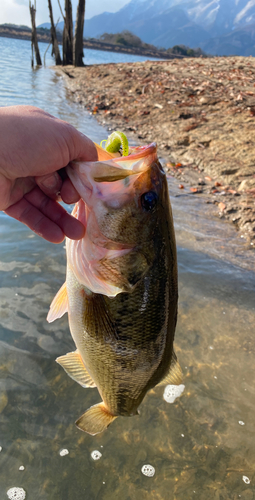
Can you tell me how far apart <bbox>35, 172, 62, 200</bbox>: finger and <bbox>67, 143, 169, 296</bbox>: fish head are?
0.48 feet

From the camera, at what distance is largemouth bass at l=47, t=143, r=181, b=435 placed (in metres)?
1.69

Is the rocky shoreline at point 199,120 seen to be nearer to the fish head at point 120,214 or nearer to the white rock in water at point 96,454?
the white rock in water at point 96,454

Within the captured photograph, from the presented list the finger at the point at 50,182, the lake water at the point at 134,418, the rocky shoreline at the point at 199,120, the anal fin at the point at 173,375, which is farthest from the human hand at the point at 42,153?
the rocky shoreline at the point at 199,120

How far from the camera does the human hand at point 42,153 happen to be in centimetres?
163

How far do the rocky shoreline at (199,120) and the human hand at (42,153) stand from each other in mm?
4397

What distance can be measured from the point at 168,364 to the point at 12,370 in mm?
1710

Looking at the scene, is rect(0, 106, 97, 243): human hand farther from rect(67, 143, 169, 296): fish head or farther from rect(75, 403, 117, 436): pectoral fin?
rect(75, 403, 117, 436): pectoral fin

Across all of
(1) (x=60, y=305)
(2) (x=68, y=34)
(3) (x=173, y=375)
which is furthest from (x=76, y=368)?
(2) (x=68, y=34)

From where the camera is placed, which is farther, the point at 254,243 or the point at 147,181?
the point at 254,243

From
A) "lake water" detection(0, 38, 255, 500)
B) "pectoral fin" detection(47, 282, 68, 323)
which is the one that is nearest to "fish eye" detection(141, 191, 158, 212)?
"pectoral fin" detection(47, 282, 68, 323)

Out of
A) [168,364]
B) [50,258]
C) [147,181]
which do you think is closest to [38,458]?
[168,364]

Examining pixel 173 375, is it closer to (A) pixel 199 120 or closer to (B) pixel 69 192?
(B) pixel 69 192

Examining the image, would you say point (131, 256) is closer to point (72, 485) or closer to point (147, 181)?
point (147, 181)

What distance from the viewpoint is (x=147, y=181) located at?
5.47 ft
